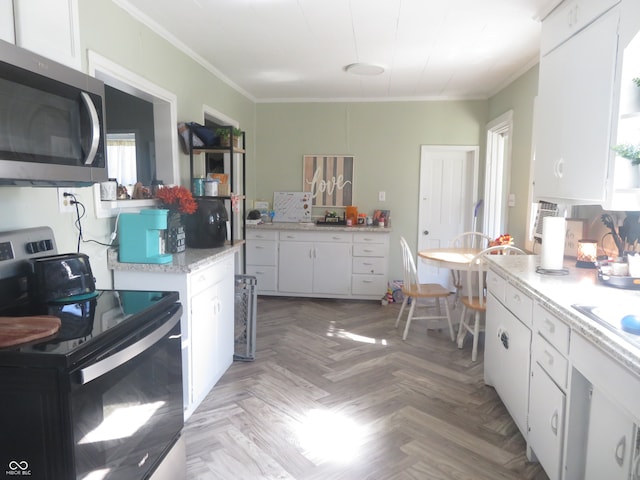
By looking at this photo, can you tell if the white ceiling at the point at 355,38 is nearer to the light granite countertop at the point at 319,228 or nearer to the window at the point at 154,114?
the window at the point at 154,114

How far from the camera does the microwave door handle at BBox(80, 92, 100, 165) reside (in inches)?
58.4

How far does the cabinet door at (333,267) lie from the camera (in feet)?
15.9

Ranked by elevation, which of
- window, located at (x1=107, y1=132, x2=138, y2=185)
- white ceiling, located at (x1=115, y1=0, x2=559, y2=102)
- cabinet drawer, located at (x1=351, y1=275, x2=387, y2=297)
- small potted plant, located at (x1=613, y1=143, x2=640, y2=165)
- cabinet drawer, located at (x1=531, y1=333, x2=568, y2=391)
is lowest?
cabinet drawer, located at (x1=351, y1=275, x2=387, y2=297)

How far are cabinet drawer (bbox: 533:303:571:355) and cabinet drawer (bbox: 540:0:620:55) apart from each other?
4.62 feet

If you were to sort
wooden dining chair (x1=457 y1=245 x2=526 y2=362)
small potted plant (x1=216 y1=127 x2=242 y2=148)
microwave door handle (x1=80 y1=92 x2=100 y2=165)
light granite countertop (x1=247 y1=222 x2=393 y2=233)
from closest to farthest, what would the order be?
microwave door handle (x1=80 y1=92 x2=100 y2=165) < wooden dining chair (x1=457 y1=245 x2=526 y2=362) < small potted plant (x1=216 y1=127 x2=242 y2=148) < light granite countertop (x1=247 y1=222 x2=393 y2=233)

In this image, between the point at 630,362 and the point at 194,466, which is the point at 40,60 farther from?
the point at 630,362

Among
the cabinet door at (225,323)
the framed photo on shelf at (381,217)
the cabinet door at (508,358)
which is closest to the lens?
the cabinet door at (508,358)

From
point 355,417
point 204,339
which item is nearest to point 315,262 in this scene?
point 204,339

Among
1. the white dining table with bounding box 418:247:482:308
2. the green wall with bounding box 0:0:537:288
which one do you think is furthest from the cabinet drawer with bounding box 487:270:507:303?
the green wall with bounding box 0:0:537:288

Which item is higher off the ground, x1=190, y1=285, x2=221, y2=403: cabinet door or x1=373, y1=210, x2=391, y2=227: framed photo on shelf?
x1=373, y1=210, x2=391, y2=227: framed photo on shelf

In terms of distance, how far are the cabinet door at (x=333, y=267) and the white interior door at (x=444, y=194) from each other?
104 centimetres

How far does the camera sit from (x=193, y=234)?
2.81 metres

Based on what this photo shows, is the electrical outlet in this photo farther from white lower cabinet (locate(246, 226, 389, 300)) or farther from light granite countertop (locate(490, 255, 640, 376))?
white lower cabinet (locate(246, 226, 389, 300))

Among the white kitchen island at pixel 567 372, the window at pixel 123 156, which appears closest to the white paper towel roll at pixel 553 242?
the white kitchen island at pixel 567 372
